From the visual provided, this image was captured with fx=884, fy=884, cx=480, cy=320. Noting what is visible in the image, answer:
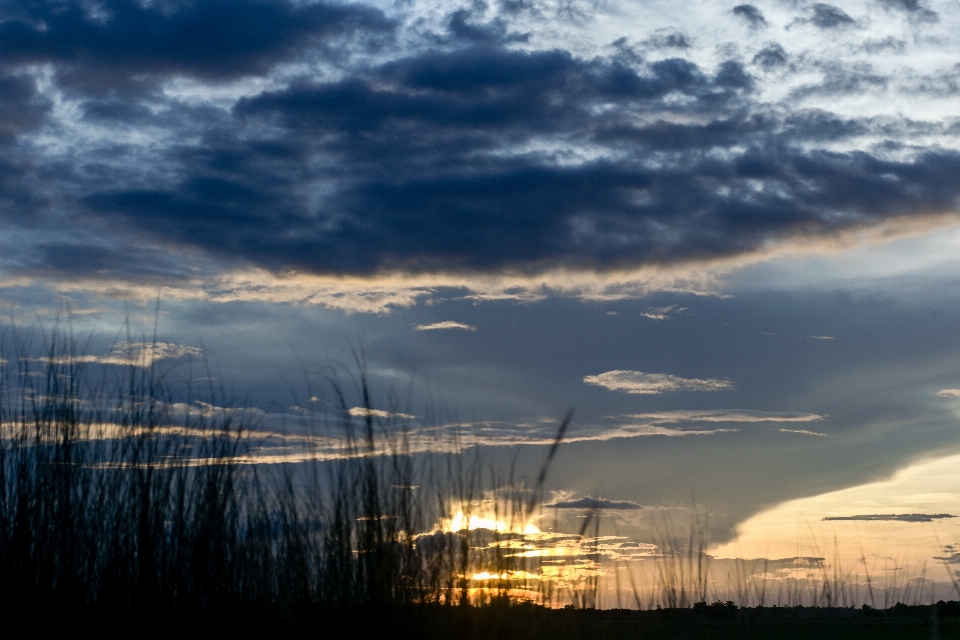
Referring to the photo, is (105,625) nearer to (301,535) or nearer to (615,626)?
(301,535)

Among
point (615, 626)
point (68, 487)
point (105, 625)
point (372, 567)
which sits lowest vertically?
point (615, 626)

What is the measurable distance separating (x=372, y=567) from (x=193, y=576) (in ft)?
3.01

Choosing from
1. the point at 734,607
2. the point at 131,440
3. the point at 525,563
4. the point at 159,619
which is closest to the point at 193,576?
the point at 159,619

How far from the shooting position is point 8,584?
3.96 metres

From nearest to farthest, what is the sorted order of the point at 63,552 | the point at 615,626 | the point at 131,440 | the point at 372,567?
the point at 372,567, the point at 63,552, the point at 131,440, the point at 615,626

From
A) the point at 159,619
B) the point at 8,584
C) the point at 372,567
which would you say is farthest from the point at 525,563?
the point at 8,584

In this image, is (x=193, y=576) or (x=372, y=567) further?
(x=193, y=576)

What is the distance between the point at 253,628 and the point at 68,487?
44.7 inches

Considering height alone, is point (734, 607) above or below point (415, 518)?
below

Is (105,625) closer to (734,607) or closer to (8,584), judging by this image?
(8,584)

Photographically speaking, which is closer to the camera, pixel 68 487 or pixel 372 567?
pixel 372 567

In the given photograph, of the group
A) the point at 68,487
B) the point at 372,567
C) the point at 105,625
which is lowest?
the point at 105,625

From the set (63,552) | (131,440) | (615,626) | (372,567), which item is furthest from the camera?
(615,626)

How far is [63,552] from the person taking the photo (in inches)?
159
